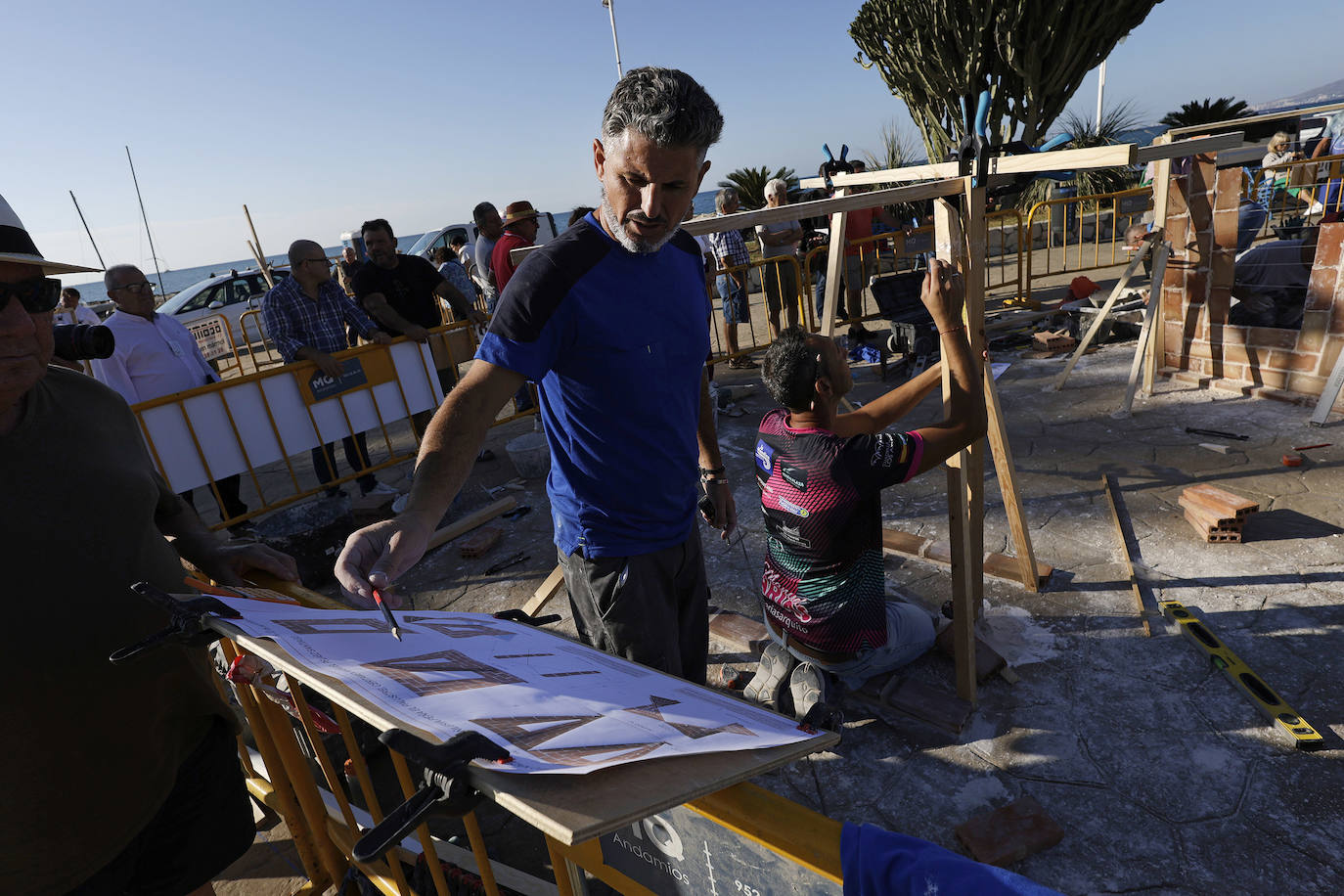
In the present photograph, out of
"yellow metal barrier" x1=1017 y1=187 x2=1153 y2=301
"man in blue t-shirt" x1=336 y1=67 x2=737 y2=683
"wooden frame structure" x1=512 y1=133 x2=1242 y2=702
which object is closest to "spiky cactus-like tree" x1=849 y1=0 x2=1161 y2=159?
"yellow metal barrier" x1=1017 y1=187 x2=1153 y2=301

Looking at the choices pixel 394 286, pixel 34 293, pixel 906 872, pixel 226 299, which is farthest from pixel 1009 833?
pixel 226 299

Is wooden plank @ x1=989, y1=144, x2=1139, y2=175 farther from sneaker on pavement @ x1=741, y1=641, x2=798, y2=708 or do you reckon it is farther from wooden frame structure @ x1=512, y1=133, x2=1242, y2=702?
sneaker on pavement @ x1=741, y1=641, x2=798, y2=708

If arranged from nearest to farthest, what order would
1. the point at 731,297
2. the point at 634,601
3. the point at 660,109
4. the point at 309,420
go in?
the point at 660,109 < the point at 634,601 < the point at 309,420 < the point at 731,297

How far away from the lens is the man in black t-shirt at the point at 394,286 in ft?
20.5

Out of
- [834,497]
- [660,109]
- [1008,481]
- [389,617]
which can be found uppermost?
[660,109]

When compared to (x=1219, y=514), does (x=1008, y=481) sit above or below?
above

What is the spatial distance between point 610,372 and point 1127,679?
2.60m

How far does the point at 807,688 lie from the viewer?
2.74 m

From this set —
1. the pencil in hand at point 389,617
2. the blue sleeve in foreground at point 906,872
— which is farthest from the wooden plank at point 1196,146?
the pencil in hand at point 389,617

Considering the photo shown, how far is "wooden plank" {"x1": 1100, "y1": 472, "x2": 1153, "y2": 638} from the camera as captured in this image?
10.6 ft

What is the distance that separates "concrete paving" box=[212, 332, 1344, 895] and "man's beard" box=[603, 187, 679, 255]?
203 centimetres

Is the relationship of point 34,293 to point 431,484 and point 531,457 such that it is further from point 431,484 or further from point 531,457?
point 531,457

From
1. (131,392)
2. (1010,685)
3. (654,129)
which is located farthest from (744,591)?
(131,392)

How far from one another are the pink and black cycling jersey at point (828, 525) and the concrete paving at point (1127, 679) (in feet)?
1.65
